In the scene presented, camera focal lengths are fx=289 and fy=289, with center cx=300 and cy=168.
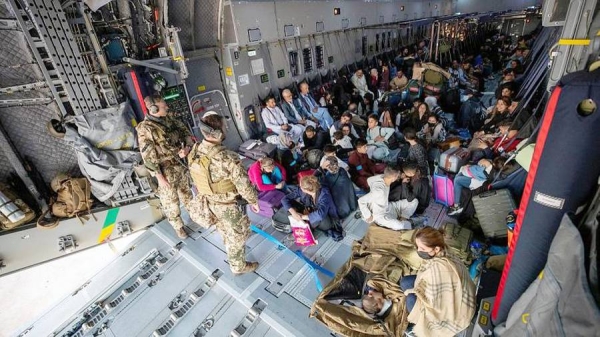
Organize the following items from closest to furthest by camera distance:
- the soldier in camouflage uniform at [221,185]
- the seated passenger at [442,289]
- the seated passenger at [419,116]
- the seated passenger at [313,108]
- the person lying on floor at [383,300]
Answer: the seated passenger at [442,289] < the person lying on floor at [383,300] < the soldier in camouflage uniform at [221,185] < the seated passenger at [419,116] < the seated passenger at [313,108]

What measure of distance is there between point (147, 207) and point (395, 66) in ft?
33.7

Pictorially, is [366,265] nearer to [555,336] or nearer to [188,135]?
[555,336]

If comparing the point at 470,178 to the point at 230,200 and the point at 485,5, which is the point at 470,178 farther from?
the point at 485,5

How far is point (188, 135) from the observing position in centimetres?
403

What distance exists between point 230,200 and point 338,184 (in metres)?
1.65

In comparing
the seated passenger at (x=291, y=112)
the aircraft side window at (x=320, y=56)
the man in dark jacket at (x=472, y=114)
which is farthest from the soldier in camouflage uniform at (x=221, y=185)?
the aircraft side window at (x=320, y=56)

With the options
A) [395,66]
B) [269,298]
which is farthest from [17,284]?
[395,66]

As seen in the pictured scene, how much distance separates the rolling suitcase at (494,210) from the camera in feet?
11.0

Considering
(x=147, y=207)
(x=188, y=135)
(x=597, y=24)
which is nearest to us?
(x=597, y=24)

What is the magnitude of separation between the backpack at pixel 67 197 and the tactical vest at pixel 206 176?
6.35 feet

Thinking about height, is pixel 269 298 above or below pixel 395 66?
below

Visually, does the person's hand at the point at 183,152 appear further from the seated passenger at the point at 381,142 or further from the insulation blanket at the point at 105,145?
the seated passenger at the point at 381,142

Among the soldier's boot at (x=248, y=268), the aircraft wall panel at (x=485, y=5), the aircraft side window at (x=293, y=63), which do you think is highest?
the aircraft wall panel at (x=485, y=5)

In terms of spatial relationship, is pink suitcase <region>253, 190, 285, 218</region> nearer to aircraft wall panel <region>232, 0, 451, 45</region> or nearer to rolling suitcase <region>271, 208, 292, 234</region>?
rolling suitcase <region>271, 208, 292, 234</region>
